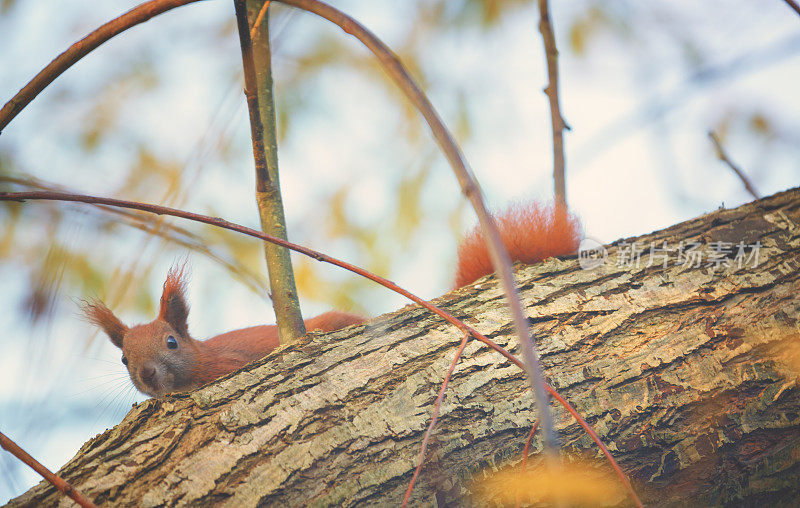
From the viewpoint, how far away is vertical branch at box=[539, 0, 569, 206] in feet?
5.09

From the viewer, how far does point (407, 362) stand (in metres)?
1.13

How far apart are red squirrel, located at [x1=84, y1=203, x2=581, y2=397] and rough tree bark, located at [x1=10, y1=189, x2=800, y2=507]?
198mm

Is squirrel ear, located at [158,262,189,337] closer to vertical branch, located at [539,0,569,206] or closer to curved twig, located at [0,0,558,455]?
curved twig, located at [0,0,558,455]

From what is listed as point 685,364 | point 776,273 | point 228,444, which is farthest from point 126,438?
point 776,273

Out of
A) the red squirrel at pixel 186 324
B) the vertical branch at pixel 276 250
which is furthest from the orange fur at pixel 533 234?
the vertical branch at pixel 276 250

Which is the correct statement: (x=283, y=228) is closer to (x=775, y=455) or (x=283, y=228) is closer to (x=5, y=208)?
(x=5, y=208)

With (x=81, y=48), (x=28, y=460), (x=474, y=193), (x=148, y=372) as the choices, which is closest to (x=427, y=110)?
(x=474, y=193)

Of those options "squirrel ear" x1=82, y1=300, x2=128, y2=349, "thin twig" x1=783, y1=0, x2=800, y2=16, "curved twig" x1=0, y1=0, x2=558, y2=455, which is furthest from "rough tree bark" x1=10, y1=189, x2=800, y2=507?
"thin twig" x1=783, y1=0, x2=800, y2=16

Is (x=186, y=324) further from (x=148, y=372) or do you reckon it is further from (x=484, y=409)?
(x=484, y=409)

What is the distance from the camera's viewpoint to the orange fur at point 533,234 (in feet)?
4.70

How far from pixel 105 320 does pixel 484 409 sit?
0.95 metres

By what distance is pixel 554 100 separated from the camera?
156cm

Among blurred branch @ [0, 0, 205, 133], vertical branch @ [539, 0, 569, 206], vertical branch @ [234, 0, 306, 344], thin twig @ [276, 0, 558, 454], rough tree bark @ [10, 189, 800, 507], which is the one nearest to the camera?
thin twig @ [276, 0, 558, 454]

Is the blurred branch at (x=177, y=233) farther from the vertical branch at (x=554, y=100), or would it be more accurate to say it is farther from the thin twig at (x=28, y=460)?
the vertical branch at (x=554, y=100)
